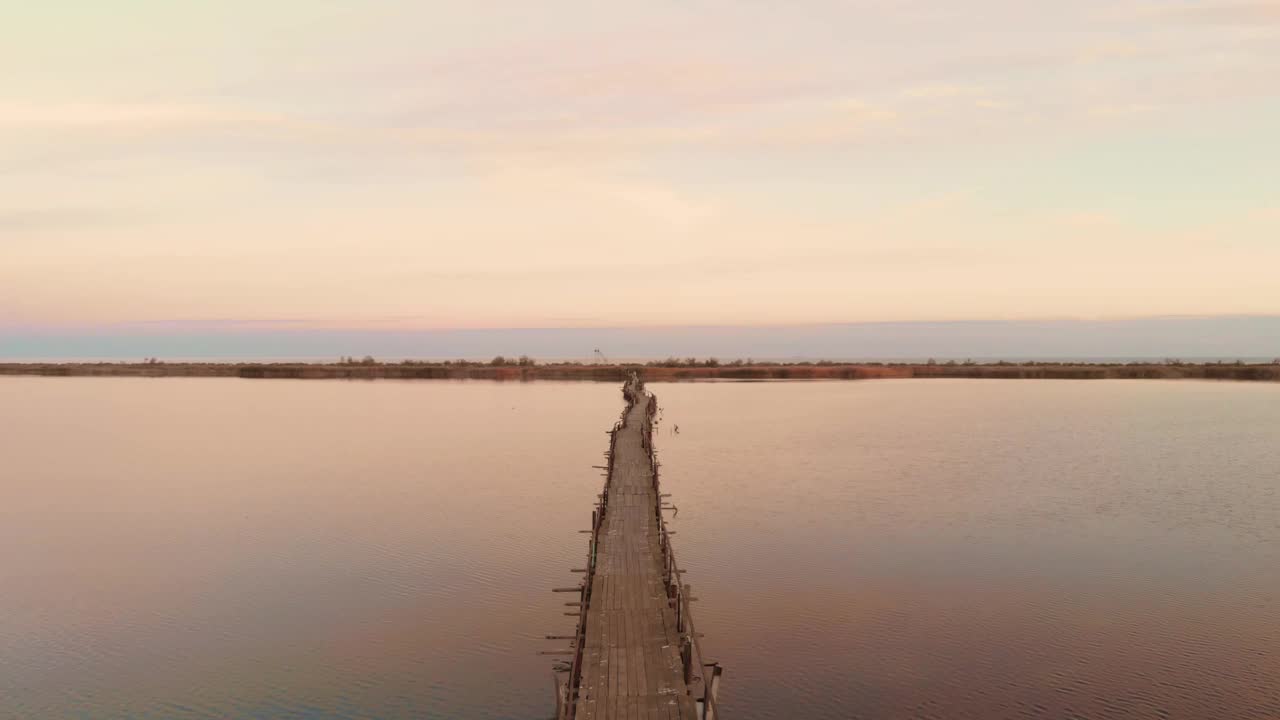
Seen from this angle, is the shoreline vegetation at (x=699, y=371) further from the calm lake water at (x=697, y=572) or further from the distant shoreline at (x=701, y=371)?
the calm lake water at (x=697, y=572)

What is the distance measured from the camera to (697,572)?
2642 centimetres

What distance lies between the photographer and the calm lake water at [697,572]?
725 inches

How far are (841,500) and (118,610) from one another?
2837cm

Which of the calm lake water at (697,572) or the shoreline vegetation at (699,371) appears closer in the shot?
the calm lake water at (697,572)

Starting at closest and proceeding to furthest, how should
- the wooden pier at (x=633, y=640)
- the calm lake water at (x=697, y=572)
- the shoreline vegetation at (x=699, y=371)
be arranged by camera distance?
1. the wooden pier at (x=633, y=640)
2. the calm lake water at (x=697, y=572)
3. the shoreline vegetation at (x=699, y=371)

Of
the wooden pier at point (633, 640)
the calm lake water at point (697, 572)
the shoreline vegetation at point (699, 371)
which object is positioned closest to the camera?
the wooden pier at point (633, 640)

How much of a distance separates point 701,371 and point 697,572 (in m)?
121

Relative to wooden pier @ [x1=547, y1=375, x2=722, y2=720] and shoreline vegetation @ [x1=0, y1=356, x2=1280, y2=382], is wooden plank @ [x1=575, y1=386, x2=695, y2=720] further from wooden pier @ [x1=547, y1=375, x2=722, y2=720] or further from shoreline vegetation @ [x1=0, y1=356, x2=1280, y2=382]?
shoreline vegetation @ [x1=0, y1=356, x2=1280, y2=382]

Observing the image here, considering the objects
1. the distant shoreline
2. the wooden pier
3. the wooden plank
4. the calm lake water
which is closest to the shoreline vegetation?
the distant shoreline

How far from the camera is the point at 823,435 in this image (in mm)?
61500

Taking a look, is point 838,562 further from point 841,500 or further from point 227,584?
point 227,584

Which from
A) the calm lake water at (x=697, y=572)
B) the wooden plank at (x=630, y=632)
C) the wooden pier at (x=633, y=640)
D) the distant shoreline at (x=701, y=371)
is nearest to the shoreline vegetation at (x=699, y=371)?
the distant shoreline at (x=701, y=371)

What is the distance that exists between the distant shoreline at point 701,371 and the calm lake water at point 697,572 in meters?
79.8

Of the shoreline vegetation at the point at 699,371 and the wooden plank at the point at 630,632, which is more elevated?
the shoreline vegetation at the point at 699,371
